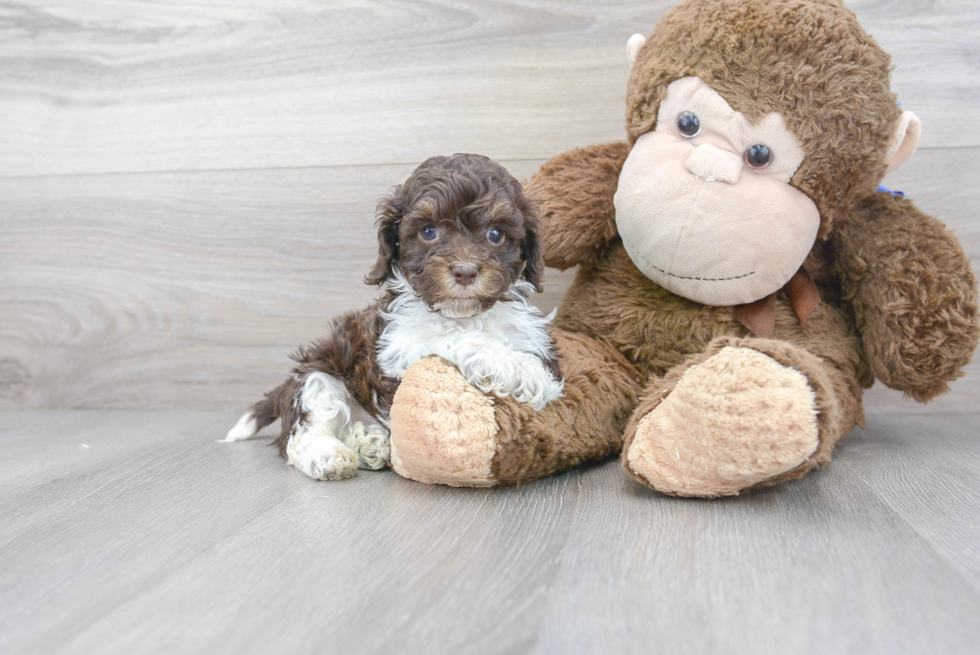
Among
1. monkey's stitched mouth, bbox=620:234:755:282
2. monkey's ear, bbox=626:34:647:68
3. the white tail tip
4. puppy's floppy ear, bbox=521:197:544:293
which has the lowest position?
the white tail tip

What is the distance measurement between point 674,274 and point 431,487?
0.75 metres

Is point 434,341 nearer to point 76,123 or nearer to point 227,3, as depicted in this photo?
point 227,3

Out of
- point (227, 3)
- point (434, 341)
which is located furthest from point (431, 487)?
point (227, 3)

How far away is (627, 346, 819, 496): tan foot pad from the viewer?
1329 mm

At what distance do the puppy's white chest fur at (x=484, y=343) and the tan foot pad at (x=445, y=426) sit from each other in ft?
0.16

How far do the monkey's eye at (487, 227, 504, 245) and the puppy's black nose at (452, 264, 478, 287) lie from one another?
4.1 inches

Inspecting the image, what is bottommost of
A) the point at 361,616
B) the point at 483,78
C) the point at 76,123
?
the point at 361,616

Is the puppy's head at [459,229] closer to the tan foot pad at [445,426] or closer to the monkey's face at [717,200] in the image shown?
the tan foot pad at [445,426]

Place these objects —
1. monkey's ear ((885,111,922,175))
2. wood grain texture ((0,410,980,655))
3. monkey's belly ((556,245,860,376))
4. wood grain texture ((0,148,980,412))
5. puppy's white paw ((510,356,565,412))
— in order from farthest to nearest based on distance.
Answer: wood grain texture ((0,148,980,412)), monkey's belly ((556,245,860,376)), monkey's ear ((885,111,922,175)), puppy's white paw ((510,356,565,412)), wood grain texture ((0,410,980,655))

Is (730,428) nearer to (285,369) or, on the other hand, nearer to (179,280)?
(285,369)

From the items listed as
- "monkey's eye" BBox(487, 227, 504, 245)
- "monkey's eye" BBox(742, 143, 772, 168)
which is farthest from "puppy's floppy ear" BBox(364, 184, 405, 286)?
"monkey's eye" BBox(742, 143, 772, 168)

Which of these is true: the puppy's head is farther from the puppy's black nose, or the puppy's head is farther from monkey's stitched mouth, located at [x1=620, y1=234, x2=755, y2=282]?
monkey's stitched mouth, located at [x1=620, y1=234, x2=755, y2=282]

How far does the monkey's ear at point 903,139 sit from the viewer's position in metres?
1.71

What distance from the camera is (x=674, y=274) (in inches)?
70.2
